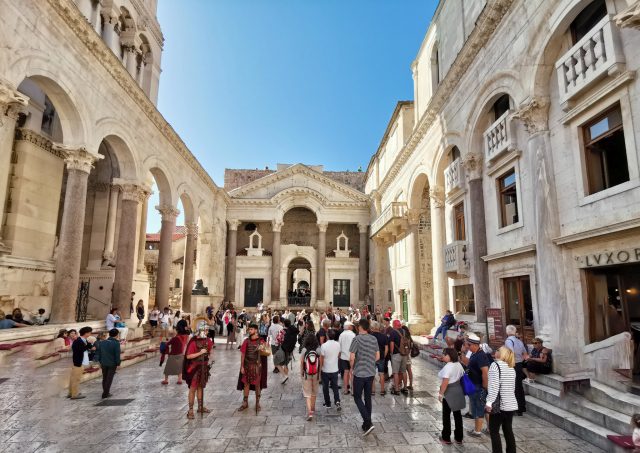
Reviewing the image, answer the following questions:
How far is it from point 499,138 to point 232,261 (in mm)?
25267

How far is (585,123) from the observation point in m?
8.05

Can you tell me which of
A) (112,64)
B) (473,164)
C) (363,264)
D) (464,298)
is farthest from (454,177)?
(363,264)

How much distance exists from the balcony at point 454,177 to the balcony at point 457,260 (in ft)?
6.68

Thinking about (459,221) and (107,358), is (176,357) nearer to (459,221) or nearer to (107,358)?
(107,358)

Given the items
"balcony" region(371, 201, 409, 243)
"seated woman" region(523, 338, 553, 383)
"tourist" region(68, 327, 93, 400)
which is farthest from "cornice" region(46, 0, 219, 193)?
"seated woman" region(523, 338, 553, 383)

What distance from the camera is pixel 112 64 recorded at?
14531mm

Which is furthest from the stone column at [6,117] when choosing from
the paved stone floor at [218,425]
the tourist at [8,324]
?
the paved stone floor at [218,425]

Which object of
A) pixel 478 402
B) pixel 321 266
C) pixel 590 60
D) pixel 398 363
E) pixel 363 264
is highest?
pixel 590 60

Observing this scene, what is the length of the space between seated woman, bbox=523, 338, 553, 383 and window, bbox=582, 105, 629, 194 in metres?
3.43

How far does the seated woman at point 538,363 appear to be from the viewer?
26.1ft

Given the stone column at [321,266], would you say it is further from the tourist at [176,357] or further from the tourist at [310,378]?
the tourist at [310,378]

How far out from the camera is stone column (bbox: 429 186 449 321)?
15328 mm

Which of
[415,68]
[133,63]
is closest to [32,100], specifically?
[133,63]

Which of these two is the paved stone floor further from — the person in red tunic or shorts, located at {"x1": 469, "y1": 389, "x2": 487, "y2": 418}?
the person in red tunic
